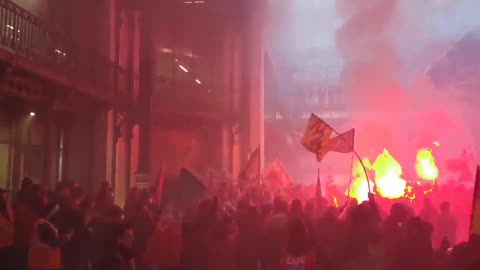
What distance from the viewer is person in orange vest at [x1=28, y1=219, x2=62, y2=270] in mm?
6418

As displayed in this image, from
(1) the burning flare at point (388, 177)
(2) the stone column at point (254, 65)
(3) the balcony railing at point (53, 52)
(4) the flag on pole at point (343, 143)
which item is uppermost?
(2) the stone column at point (254, 65)

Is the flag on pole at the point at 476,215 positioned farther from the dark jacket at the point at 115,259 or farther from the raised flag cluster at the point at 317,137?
the raised flag cluster at the point at 317,137

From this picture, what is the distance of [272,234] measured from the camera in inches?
296

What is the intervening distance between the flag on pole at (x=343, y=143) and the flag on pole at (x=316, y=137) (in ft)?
0.67

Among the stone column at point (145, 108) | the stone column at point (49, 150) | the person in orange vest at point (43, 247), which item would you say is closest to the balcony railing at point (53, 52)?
the stone column at point (145, 108)

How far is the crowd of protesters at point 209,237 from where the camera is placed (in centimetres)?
616

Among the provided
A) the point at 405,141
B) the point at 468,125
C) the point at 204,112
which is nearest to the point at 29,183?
the point at 204,112

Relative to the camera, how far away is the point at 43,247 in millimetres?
6492

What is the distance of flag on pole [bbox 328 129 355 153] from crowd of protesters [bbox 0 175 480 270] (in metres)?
3.19

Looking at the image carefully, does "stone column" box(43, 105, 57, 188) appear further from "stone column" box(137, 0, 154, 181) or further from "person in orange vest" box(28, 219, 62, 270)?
"person in orange vest" box(28, 219, 62, 270)

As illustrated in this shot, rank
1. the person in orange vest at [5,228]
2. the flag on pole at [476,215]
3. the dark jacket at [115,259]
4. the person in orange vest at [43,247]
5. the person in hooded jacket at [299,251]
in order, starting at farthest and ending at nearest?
the person in orange vest at [5,228]
the person in orange vest at [43,247]
the flag on pole at [476,215]
the person in hooded jacket at [299,251]
the dark jacket at [115,259]

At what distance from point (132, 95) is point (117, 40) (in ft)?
4.55

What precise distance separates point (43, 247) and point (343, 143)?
6.77m

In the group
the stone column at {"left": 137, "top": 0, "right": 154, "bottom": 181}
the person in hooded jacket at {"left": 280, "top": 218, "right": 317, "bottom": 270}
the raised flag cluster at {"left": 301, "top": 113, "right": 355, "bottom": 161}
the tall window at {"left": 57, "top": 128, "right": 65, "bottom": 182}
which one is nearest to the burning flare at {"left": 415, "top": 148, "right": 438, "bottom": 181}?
the raised flag cluster at {"left": 301, "top": 113, "right": 355, "bottom": 161}
